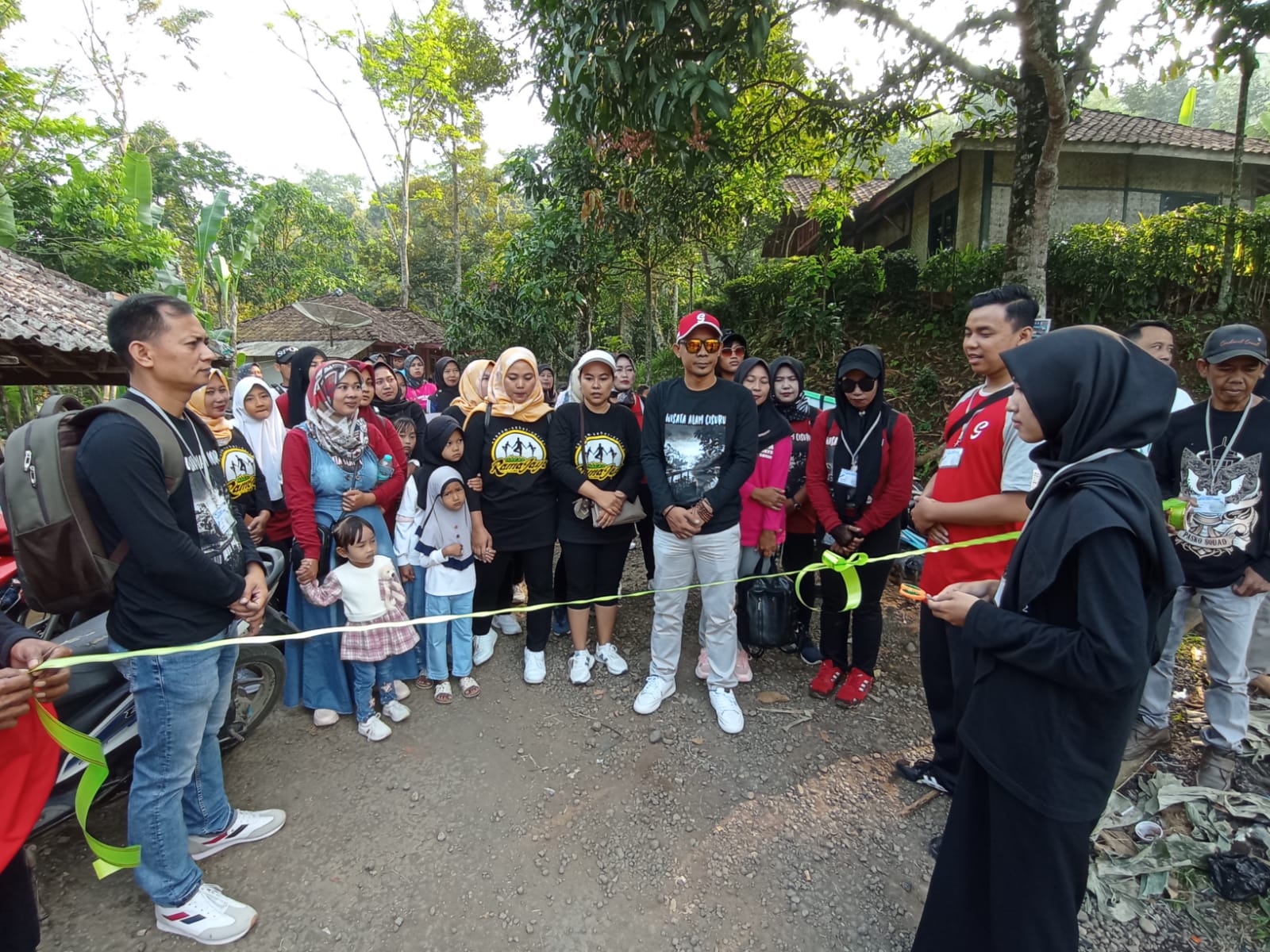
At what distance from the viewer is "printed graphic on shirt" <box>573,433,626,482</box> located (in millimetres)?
3555

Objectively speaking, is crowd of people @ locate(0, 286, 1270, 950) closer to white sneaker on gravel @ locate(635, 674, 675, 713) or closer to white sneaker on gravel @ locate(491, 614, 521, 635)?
white sneaker on gravel @ locate(635, 674, 675, 713)

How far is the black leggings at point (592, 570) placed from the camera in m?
3.66

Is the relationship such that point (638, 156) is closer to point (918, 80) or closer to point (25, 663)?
point (918, 80)

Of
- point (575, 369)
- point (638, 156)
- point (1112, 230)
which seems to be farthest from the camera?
point (1112, 230)

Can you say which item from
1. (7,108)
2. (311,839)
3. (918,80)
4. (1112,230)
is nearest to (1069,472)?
(311,839)

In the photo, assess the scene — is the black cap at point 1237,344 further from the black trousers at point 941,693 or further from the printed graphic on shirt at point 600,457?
the printed graphic on shirt at point 600,457

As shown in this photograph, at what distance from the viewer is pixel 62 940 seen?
2.12 m

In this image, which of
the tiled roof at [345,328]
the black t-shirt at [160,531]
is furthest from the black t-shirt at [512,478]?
the tiled roof at [345,328]

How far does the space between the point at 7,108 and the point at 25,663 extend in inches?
508

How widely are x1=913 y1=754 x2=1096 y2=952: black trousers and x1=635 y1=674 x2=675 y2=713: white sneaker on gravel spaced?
1.75 meters

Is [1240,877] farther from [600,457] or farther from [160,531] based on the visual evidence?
[160,531]

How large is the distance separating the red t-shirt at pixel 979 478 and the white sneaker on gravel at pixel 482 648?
2706mm

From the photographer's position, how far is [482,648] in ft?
13.1

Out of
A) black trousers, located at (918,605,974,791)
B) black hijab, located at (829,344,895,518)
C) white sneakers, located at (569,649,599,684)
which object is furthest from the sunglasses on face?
white sneakers, located at (569,649,599,684)
